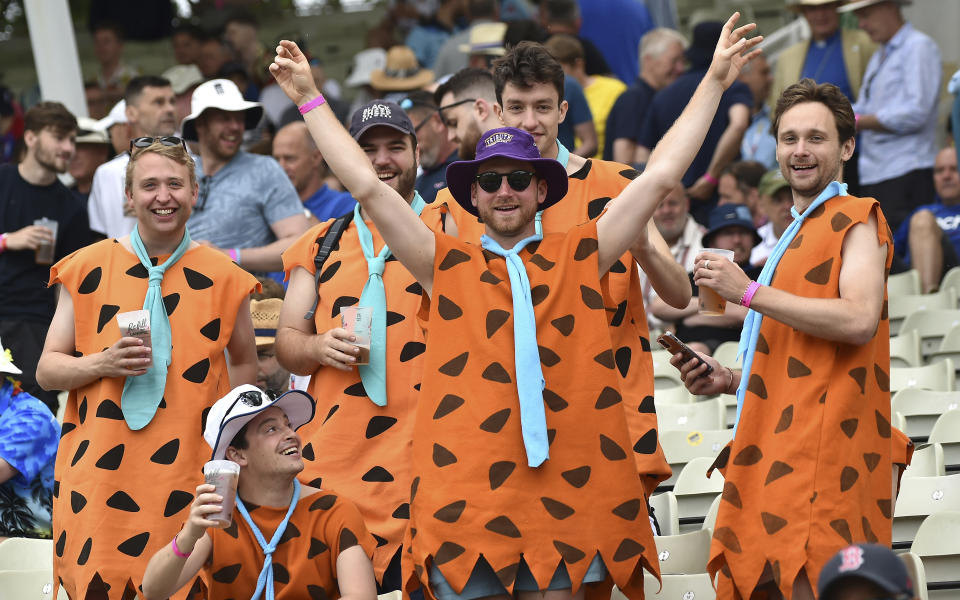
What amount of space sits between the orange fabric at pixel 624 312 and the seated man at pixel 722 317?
314 centimetres

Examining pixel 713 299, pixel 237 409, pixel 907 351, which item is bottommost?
pixel 907 351

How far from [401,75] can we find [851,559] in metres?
7.97

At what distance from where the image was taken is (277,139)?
7703 millimetres

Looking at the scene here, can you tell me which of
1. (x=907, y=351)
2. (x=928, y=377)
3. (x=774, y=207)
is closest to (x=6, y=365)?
(x=928, y=377)

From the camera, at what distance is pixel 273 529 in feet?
13.8

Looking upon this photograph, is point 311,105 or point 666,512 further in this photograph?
point 666,512

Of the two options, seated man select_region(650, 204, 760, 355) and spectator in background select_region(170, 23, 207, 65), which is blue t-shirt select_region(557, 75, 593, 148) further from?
spectator in background select_region(170, 23, 207, 65)

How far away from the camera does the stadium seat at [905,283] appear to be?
821 cm

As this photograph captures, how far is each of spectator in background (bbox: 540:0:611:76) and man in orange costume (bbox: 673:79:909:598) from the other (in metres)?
6.31

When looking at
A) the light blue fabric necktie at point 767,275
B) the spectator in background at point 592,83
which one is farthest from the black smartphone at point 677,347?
the spectator in background at point 592,83

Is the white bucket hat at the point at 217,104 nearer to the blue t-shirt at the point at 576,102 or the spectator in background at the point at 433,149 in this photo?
the spectator in background at the point at 433,149

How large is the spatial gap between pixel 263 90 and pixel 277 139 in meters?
3.71

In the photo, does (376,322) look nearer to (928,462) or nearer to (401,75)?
(928,462)

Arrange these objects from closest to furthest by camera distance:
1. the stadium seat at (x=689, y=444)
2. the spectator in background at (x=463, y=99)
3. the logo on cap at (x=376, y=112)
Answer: the logo on cap at (x=376, y=112), the stadium seat at (x=689, y=444), the spectator in background at (x=463, y=99)
